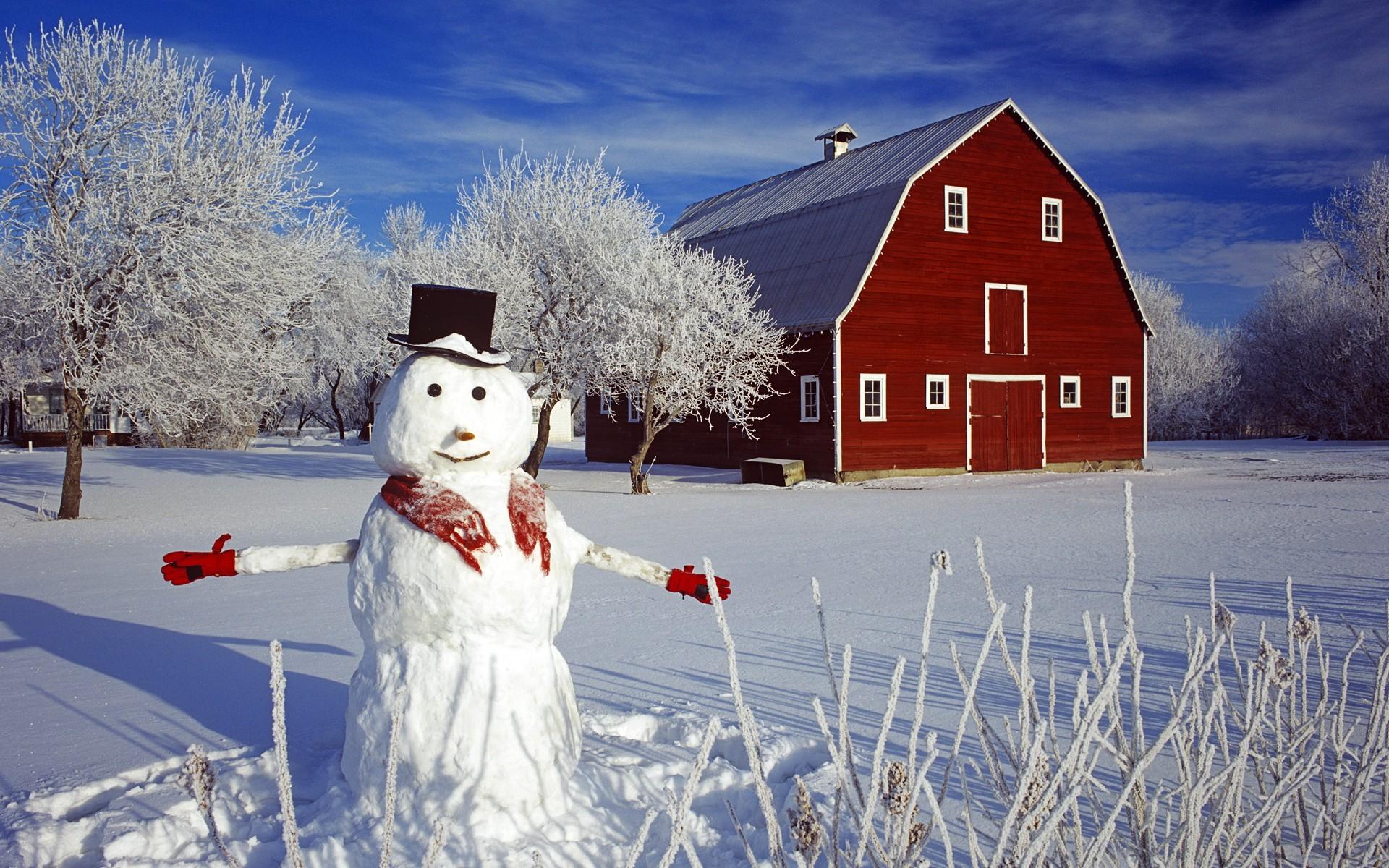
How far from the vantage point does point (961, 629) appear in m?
6.68

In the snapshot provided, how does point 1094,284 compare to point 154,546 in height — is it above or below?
above

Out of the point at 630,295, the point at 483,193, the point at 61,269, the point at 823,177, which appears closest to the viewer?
the point at 61,269

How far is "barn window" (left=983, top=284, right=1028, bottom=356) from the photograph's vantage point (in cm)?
2203

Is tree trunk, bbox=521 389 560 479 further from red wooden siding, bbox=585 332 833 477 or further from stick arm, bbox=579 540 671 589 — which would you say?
stick arm, bbox=579 540 671 589

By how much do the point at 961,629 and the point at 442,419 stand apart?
4.24 metres

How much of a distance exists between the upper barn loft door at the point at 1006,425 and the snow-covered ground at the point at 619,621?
4.85 m

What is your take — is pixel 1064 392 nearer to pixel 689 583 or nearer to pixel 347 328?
pixel 689 583

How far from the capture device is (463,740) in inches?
146

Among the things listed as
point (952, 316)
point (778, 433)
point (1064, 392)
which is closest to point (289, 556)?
point (778, 433)

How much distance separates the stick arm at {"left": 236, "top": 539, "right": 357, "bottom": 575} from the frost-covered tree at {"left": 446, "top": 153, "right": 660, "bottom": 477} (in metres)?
14.2

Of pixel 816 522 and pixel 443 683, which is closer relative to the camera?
pixel 443 683

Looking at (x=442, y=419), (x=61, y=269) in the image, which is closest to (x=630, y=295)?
(x=61, y=269)

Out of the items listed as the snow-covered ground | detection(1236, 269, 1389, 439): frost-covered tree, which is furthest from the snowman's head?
detection(1236, 269, 1389, 439): frost-covered tree

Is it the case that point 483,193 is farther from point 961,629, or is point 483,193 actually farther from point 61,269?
point 961,629
